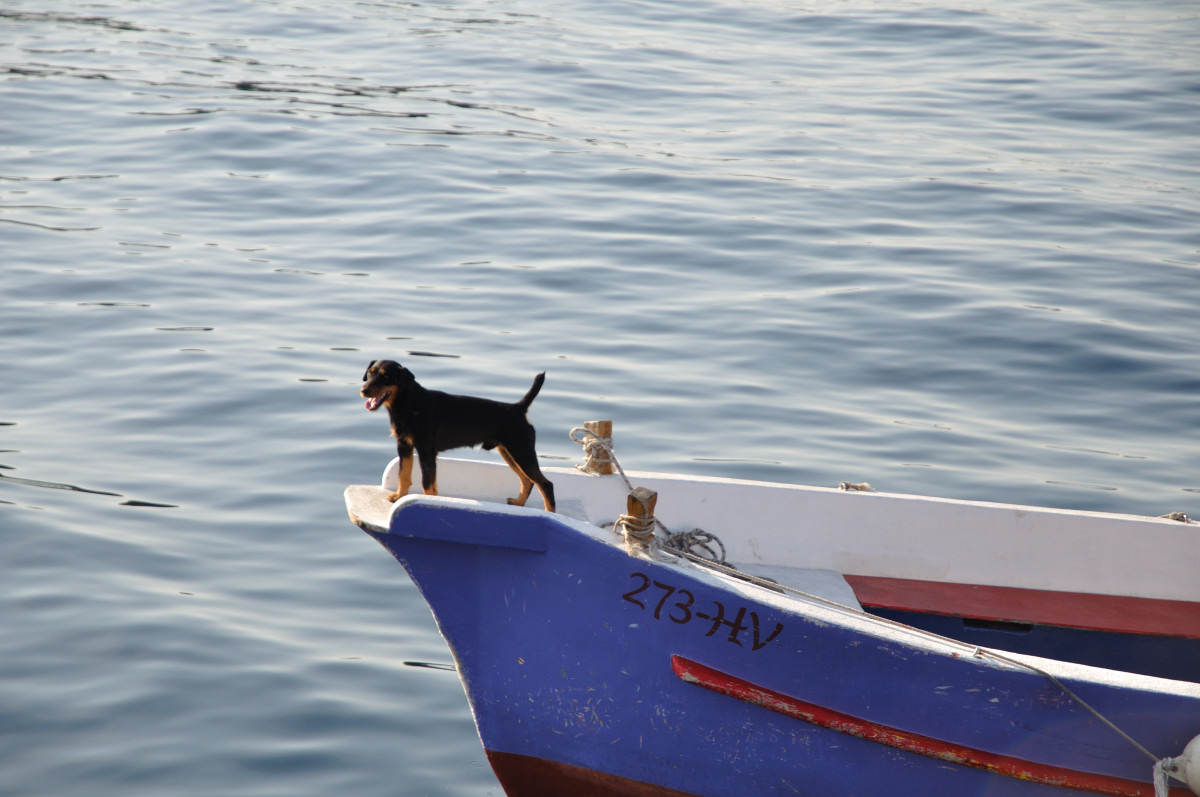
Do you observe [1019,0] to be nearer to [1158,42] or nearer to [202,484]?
[1158,42]

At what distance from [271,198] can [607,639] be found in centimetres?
967

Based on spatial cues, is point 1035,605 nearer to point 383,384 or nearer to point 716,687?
point 716,687

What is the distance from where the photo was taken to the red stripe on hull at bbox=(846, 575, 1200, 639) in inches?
184

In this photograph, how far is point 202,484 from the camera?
6523mm

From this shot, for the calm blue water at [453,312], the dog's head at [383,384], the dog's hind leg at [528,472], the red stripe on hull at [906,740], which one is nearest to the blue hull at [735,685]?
the red stripe on hull at [906,740]

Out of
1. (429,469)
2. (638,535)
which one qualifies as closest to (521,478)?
(429,469)

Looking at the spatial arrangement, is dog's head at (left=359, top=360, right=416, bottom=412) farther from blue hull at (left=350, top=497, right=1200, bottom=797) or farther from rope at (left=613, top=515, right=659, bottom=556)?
rope at (left=613, top=515, right=659, bottom=556)

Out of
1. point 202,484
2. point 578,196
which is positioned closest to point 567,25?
point 578,196

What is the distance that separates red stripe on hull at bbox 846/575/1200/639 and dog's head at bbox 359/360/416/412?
210 cm

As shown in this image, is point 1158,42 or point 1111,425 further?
point 1158,42

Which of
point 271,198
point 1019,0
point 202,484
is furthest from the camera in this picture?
point 1019,0

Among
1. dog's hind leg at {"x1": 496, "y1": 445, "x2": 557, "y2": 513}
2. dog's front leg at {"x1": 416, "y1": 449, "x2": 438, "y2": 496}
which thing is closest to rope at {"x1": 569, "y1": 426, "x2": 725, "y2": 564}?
dog's hind leg at {"x1": 496, "y1": 445, "x2": 557, "y2": 513}

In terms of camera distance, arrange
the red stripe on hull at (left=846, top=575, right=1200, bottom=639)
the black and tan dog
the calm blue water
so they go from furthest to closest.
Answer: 1. the calm blue water
2. the red stripe on hull at (left=846, top=575, right=1200, bottom=639)
3. the black and tan dog

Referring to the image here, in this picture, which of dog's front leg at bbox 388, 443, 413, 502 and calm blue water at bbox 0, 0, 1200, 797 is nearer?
dog's front leg at bbox 388, 443, 413, 502
